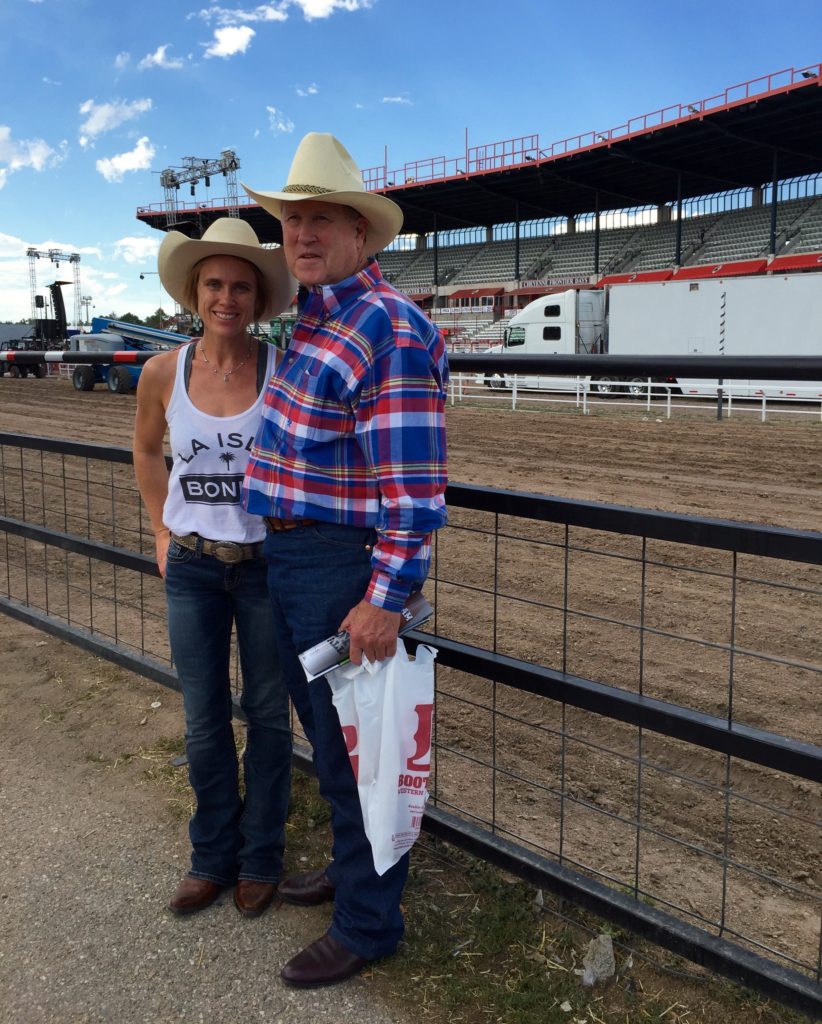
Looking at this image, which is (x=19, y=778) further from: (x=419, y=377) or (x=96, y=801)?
(x=419, y=377)

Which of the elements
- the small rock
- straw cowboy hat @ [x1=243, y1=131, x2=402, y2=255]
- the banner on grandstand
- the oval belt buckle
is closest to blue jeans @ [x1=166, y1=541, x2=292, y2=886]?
the oval belt buckle

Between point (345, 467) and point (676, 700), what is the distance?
289 cm

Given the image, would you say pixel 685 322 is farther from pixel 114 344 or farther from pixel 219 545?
pixel 219 545

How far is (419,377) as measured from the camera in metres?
2.06

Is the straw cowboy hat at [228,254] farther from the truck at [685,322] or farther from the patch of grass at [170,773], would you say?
the truck at [685,322]

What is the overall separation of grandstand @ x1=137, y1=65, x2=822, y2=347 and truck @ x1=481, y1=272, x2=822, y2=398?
1233cm

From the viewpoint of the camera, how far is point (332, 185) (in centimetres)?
217

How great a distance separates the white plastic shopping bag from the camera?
7.12 ft

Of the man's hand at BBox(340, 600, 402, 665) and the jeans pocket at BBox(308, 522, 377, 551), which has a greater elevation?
the jeans pocket at BBox(308, 522, 377, 551)

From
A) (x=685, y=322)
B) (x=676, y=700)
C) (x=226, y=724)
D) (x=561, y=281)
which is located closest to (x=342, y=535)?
(x=226, y=724)

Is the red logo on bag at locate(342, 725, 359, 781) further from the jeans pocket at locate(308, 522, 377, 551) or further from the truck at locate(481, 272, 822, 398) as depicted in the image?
the truck at locate(481, 272, 822, 398)

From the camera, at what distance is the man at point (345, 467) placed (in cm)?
206

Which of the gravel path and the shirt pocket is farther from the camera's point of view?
Result: the gravel path

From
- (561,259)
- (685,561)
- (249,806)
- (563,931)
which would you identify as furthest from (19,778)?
(561,259)
